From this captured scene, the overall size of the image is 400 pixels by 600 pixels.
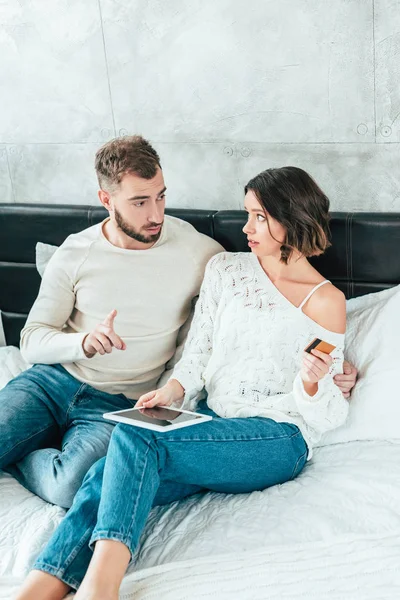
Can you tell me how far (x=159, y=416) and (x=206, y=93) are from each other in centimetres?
114

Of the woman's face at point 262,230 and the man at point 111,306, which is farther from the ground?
the woman's face at point 262,230

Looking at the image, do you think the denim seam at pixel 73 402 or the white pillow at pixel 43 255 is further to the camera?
the white pillow at pixel 43 255

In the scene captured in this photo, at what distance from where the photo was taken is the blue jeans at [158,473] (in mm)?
1614

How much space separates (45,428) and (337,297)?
0.88 m

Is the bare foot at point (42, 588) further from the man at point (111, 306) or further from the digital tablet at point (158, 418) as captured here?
the man at point (111, 306)

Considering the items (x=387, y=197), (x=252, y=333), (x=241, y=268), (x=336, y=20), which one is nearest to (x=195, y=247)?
(x=241, y=268)

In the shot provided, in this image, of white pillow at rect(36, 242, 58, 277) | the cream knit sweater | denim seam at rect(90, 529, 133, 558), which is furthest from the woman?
white pillow at rect(36, 242, 58, 277)

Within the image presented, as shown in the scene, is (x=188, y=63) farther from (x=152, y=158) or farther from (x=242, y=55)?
(x=152, y=158)

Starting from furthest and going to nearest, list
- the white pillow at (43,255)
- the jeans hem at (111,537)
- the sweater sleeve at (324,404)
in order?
the white pillow at (43,255) < the sweater sleeve at (324,404) < the jeans hem at (111,537)

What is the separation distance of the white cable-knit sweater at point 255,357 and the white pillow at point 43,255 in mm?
725

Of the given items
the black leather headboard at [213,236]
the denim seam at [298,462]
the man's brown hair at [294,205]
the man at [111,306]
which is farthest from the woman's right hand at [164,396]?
the black leather headboard at [213,236]

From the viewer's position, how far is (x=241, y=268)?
216 cm

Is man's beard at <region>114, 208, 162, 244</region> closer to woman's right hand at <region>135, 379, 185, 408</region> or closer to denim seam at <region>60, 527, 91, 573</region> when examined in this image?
woman's right hand at <region>135, 379, 185, 408</region>

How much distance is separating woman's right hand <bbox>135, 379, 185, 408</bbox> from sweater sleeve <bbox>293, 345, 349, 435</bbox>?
31cm
